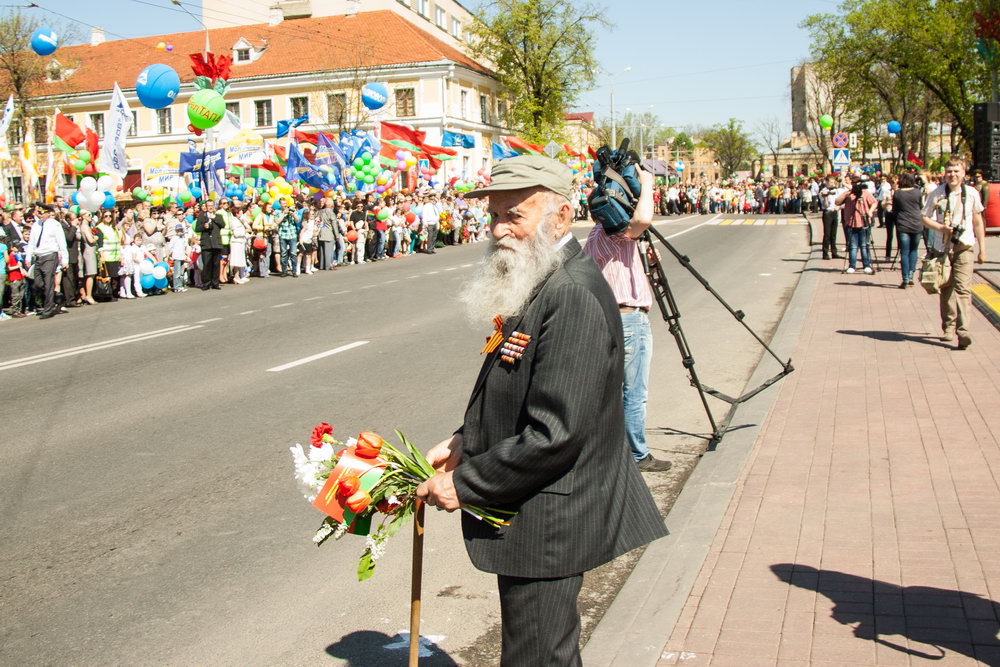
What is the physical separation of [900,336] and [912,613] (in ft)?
25.4

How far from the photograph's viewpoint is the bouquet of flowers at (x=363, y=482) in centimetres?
275

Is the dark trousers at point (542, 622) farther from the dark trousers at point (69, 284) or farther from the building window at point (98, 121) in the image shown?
the building window at point (98, 121)

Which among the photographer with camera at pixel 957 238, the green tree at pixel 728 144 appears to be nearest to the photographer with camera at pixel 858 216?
the photographer with camera at pixel 957 238

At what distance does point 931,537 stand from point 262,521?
3.38 m

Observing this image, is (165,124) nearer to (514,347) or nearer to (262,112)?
(262,112)

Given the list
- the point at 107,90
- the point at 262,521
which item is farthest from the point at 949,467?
the point at 107,90

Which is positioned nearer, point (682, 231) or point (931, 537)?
point (931, 537)

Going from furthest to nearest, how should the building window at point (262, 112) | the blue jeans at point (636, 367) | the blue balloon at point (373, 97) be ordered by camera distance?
1. the building window at point (262, 112)
2. the blue balloon at point (373, 97)
3. the blue jeans at point (636, 367)

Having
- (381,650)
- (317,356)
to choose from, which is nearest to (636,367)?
(381,650)

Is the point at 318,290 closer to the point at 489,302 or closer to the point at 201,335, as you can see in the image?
the point at 201,335

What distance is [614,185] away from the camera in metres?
5.05

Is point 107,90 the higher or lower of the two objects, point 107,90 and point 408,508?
the higher

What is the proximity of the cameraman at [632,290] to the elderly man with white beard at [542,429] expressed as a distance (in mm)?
2679

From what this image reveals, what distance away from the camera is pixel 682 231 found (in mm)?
37156
